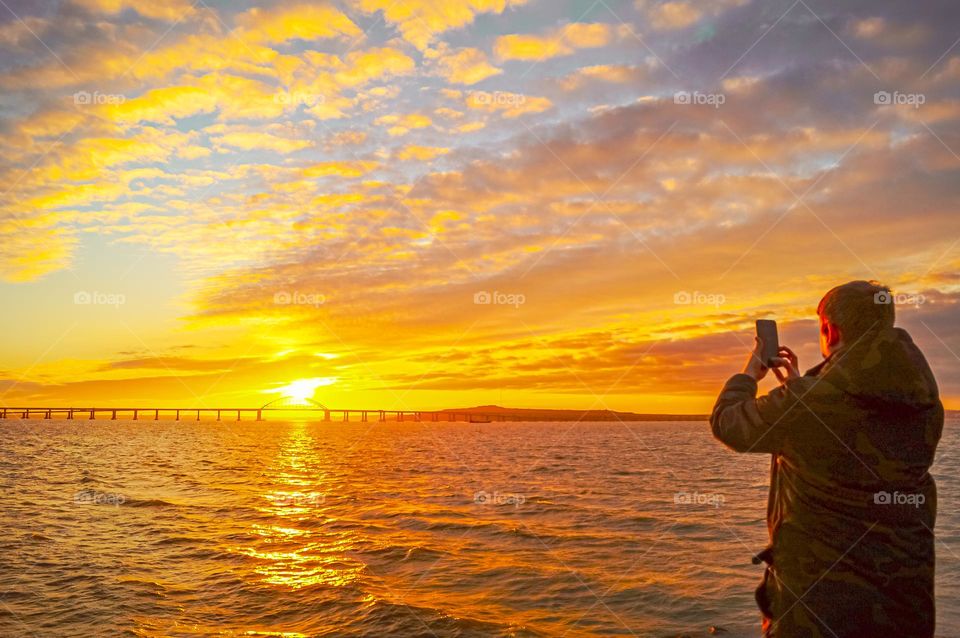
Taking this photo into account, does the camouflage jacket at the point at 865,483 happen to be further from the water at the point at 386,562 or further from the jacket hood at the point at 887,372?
the water at the point at 386,562

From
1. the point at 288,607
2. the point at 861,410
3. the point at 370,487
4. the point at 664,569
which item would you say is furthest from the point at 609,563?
the point at 370,487

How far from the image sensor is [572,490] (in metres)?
32.6

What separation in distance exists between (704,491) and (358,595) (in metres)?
23.9

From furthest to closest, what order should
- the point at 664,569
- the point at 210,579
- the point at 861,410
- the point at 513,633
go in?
1. the point at 664,569
2. the point at 210,579
3. the point at 513,633
4. the point at 861,410

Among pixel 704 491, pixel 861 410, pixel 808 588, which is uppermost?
pixel 861 410

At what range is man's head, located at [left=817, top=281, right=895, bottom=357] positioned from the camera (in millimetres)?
3324

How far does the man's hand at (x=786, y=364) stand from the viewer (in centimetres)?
364

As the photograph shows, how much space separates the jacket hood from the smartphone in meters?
0.45

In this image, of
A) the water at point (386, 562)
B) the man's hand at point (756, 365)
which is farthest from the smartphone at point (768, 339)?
the water at point (386, 562)

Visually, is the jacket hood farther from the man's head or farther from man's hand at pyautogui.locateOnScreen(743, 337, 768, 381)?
man's hand at pyautogui.locateOnScreen(743, 337, 768, 381)

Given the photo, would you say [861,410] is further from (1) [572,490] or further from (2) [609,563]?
(1) [572,490]

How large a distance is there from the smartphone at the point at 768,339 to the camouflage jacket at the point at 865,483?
411 mm

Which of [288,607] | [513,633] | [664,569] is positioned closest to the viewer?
[513,633]

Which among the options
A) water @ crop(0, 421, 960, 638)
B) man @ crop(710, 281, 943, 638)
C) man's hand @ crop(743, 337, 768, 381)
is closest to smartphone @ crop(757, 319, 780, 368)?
man's hand @ crop(743, 337, 768, 381)
